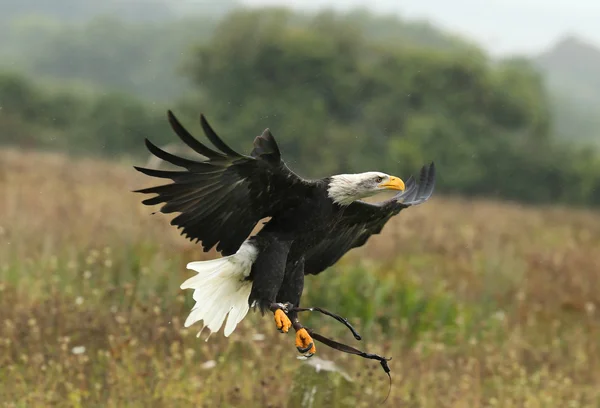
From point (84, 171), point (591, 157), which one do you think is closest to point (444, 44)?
point (591, 157)

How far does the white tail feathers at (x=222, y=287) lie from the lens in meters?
3.71

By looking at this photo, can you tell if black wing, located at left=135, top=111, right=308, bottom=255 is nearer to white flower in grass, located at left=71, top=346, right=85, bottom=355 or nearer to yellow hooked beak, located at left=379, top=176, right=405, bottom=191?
yellow hooked beak, located at left=379, top=176, right=405, bottom=191

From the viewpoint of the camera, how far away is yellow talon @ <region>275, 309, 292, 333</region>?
337 cm

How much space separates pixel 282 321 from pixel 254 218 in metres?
0.53

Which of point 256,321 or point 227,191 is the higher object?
point 227,191

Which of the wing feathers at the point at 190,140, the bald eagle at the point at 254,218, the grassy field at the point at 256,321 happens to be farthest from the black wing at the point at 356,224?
the grassy field at the point at 256,321

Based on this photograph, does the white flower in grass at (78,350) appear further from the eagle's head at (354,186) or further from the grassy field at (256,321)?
the eagle's head at (354,186)

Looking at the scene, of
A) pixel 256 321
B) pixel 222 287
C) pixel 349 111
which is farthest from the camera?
pixel 349 111

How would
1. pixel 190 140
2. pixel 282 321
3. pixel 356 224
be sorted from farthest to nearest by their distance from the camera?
1. pixel 356 224
2. pixel 282 321
3. pixel 190 140

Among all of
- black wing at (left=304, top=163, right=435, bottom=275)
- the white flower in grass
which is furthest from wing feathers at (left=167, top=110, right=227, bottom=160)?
the white flower in grass

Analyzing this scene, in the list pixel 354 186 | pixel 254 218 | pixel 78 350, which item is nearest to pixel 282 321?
pixel 254 218

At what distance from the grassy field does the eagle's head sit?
6.20 ft

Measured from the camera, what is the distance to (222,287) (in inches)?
151

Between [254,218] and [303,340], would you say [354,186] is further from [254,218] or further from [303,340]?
[303,340]
